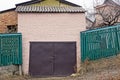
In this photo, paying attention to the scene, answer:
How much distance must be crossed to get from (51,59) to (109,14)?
12.3m

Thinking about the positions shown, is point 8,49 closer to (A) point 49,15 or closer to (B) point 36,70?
(B) point 36,70

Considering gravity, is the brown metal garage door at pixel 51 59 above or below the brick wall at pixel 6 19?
below

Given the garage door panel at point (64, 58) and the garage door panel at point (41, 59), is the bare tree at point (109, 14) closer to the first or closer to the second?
the garage door panel at point (64, 58)

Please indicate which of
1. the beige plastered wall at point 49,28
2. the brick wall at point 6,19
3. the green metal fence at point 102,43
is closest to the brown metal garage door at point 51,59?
the beige plastered wall at point 49,28

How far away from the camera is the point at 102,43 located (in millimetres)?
18078

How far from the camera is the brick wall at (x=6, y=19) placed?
2148 centimetres

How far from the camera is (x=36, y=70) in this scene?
18.9 metres

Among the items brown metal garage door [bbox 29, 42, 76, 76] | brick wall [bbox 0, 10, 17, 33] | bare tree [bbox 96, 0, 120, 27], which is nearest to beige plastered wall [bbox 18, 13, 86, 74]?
brown metal garage door [bbox 29, 42, 76, 76]

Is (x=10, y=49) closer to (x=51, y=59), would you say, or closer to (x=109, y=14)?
(x=51, y=59)

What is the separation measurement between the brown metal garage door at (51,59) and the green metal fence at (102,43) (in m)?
1.11

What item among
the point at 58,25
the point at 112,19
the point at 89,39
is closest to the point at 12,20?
the point at 58,25

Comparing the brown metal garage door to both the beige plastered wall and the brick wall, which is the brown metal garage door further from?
the brick wall

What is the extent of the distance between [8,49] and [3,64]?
102 centimetres

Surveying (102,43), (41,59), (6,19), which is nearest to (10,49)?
(41,59)
